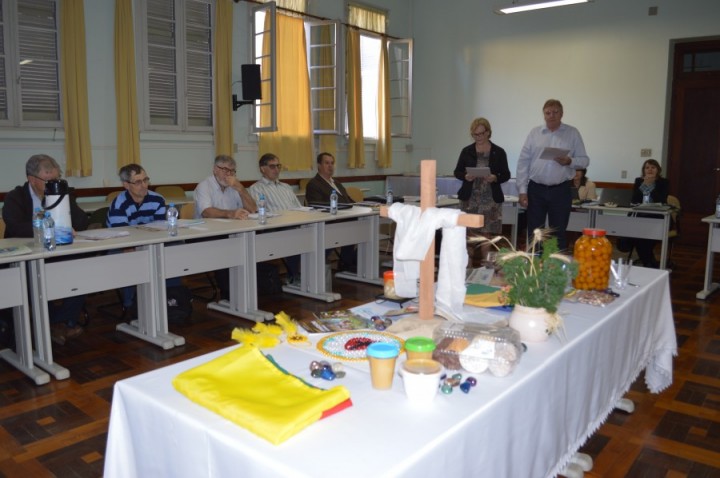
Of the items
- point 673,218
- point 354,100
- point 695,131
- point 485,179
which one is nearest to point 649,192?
point 673,218

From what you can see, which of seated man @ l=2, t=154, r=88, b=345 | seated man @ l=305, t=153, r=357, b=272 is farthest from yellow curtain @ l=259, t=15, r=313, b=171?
seated man @ l=2, t=154, r=88, b=345

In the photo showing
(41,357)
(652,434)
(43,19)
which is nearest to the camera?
(652,434)

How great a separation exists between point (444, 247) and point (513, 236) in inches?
210

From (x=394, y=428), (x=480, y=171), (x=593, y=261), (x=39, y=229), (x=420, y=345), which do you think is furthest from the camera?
(x=480, y=171)

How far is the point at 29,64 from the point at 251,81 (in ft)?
7.04

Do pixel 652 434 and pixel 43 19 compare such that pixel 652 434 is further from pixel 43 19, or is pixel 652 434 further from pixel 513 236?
pixel 43 19

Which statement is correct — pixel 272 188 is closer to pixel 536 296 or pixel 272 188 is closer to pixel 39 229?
pixel 39 229

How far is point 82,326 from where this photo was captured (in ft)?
13.3

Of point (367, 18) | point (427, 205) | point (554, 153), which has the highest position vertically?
point (367, 18)

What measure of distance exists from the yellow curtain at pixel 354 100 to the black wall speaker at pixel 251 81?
197 centimetres

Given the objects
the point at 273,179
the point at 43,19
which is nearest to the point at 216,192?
the point at 273,179

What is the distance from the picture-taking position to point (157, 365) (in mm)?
3377

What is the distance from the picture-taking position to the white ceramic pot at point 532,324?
5.49 ft

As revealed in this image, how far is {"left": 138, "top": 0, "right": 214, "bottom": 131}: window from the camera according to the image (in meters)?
6.25
